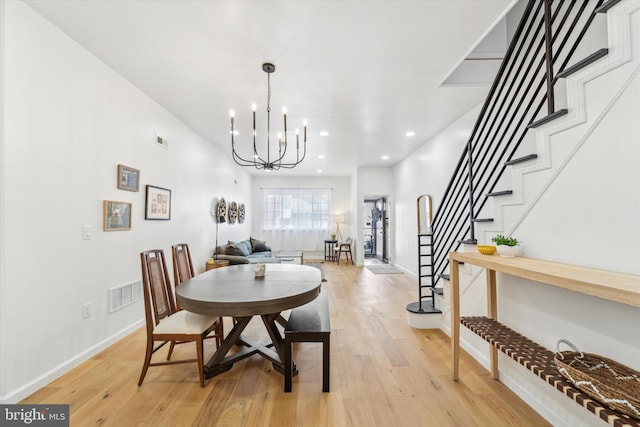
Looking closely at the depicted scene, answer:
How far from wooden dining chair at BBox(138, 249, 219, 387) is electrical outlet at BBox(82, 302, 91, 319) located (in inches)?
29.7

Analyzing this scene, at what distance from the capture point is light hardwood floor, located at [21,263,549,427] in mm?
1646

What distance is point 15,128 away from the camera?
1.80 metres

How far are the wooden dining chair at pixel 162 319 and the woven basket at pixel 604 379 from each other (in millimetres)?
2005

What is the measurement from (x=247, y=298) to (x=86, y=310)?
1.75m

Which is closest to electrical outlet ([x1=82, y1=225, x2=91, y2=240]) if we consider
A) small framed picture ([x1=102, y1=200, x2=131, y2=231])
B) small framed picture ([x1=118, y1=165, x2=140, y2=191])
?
small framed picture ([x1=102, y1=200, x2=131, y2=231])

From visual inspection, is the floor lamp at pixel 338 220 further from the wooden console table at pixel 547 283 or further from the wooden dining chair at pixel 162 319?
the wooden dining chair at pixel 162 319

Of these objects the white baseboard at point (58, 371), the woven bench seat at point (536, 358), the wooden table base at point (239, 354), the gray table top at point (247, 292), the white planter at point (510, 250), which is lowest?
the white baseboard at point (58, 371)

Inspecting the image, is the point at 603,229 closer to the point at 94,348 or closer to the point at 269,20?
the point at 269,20

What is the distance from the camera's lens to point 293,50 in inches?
92.1

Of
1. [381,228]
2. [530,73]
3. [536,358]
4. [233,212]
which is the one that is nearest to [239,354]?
[536,358]

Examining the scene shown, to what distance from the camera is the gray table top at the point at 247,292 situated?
1693mm

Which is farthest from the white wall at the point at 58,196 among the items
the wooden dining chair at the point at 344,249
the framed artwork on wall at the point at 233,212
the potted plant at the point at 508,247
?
the wooden dining chair at the point at 344,249

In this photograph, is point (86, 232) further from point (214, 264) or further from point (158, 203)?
point (214, 264)

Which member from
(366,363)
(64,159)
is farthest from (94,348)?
(366,363)
